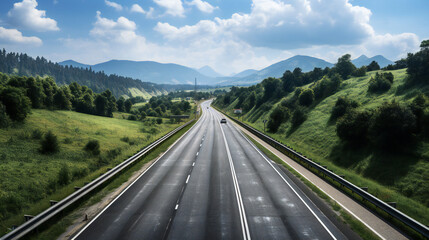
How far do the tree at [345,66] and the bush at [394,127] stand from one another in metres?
52.5

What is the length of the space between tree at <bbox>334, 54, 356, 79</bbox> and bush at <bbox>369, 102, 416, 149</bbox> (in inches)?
2068

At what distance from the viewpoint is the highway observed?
9406 mm

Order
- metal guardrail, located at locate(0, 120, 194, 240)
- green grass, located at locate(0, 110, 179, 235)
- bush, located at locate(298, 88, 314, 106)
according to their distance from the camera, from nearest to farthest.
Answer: metal guardrail, located at locate(0, 120, 194, 240)
green grass, located at locate(0, 110, 179, 235)
bush, located at locate(298, 88, 314, 106)

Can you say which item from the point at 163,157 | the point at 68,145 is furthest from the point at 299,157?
the point at 68,145

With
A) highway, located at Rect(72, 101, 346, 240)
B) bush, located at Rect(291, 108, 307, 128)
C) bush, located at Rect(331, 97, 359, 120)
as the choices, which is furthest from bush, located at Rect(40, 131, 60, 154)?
bush, located at Rect(331, 97, 359, 120)

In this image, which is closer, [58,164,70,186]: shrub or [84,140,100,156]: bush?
[58,164,70,186]: shrub

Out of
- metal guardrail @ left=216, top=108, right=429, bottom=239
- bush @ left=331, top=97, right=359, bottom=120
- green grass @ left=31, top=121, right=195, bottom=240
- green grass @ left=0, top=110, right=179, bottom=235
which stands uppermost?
bush @ left=331, top=97, right=359, bottom=120

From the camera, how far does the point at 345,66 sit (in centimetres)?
6869

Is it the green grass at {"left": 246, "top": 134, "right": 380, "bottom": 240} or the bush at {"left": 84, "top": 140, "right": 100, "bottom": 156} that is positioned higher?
the green grass at {"left": 246, "top": 134, "right": 380, "bottom": 240}

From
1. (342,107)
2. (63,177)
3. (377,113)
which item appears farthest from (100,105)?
(377,113)

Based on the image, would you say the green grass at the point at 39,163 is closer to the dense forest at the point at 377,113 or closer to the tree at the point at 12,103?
the tree at the point at 12,103

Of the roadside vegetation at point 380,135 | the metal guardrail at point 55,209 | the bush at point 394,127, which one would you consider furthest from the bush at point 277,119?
the metal guardrail at point 55,209

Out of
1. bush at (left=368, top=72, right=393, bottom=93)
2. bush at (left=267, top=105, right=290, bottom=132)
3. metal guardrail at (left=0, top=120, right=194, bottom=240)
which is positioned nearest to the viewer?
metal guardrail at (left=0, top=120, right=194, bottom=240)

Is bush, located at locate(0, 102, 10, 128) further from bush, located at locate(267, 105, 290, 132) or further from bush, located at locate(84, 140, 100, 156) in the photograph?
bush, located at locate(267, 105, 290, 132)
